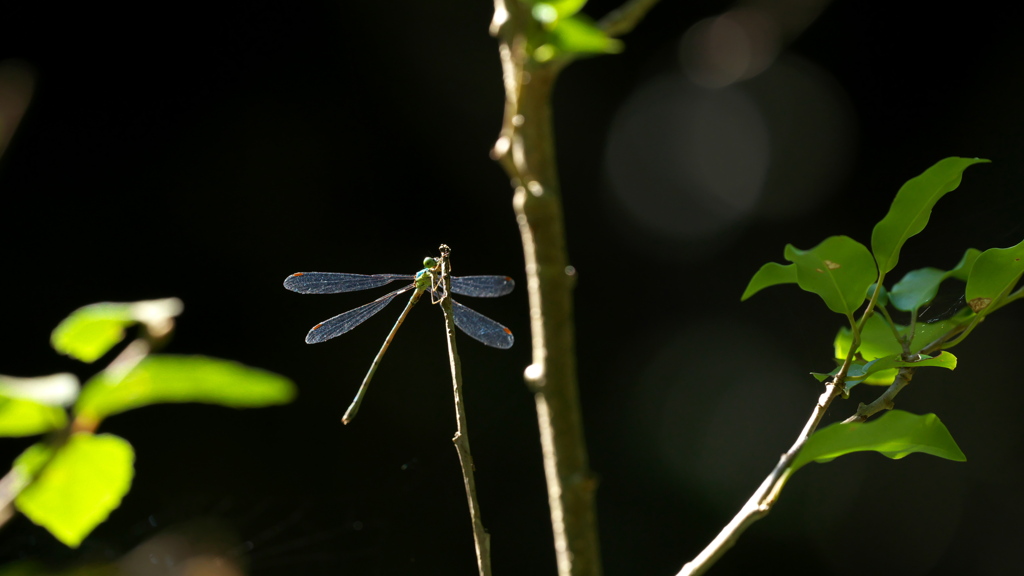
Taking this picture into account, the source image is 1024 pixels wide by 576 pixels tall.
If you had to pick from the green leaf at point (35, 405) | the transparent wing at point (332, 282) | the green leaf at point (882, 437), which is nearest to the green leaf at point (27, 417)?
the green leaf at point (35, 405)

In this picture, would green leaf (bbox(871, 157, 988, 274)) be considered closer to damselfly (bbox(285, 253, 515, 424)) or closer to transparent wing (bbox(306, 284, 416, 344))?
damselfly (bbox(285, 253, 515, 424))

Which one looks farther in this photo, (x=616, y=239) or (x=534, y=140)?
(x=616, y=239)

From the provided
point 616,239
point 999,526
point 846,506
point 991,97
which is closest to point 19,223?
point 616,239

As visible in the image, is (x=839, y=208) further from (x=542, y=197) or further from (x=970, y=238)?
(x=542, y=197)

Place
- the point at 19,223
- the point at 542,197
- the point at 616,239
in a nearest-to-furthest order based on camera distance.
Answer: the point at 542,197 → the point at 19,223 → the point at 616,239

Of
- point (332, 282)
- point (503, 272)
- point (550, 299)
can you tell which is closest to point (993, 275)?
point (550, 299)
